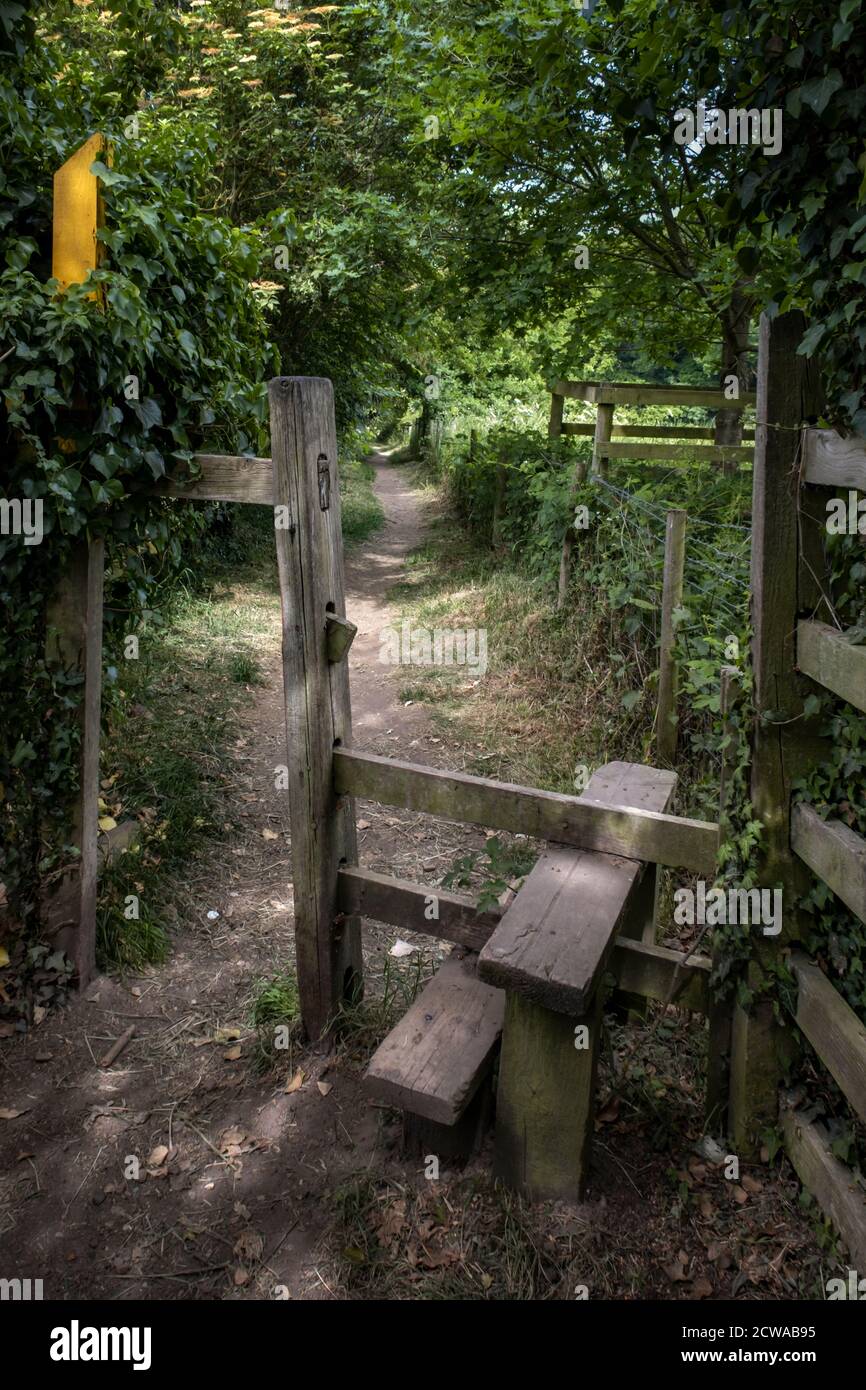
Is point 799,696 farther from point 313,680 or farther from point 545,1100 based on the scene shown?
point 313,680

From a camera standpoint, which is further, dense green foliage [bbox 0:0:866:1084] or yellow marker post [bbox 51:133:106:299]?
yellow marker post [bbox 51:133:106:299]

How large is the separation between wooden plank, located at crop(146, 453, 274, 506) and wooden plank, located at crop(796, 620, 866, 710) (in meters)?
1.72

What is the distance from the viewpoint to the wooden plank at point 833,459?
2.11m

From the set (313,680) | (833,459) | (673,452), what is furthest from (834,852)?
(673,452)

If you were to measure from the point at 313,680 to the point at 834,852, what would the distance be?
5.55ft

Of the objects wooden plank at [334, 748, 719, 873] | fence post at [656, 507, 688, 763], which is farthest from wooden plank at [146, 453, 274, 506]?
fence post at [656, 507, 688, 763]

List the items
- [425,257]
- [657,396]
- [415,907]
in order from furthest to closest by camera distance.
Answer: [425,257] < [657,396] < [415,907]

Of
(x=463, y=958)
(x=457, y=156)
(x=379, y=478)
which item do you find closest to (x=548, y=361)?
(x=457, y=156)

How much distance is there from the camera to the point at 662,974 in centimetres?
278

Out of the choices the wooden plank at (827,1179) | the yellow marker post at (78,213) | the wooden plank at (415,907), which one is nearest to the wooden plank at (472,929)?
the wooden plank at (415,907)

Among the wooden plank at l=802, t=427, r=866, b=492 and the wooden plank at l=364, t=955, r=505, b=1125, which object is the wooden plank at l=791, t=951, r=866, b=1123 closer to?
the wooden plank at l=364, t=955, r=505, b=1125

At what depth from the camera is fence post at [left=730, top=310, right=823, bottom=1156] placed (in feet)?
7.78

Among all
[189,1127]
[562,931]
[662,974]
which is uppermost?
[562,931]
